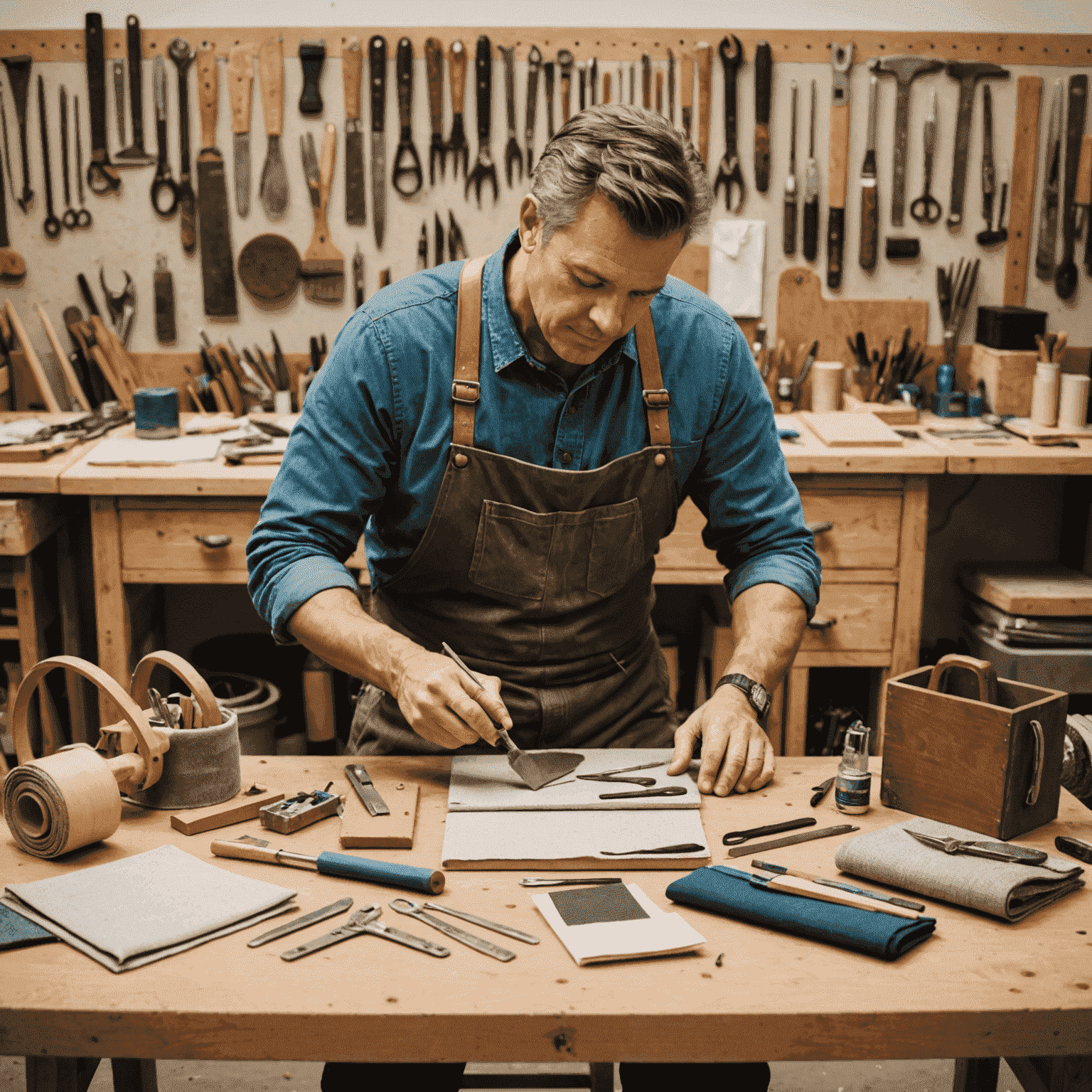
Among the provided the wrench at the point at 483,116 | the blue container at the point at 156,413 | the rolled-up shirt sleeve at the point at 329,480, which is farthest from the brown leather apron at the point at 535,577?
the wrench at the point at 483,116

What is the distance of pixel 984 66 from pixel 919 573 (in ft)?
5.48

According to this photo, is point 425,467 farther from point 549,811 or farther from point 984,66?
point 984,66

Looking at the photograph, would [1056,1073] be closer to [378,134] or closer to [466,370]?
[466,370]

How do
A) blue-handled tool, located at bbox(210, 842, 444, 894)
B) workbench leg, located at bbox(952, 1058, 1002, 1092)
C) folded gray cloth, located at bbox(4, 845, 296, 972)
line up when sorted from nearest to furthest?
1. folded gray cloth, located at bbox(4, 845, 296, 972)
2. blue-handled tool, located at bbox(210, 842, 444, 894)
3. workbench leg, located at bbox(952, 1058, 1002, 1092)

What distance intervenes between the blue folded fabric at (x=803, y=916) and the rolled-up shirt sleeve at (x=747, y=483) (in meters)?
0.70

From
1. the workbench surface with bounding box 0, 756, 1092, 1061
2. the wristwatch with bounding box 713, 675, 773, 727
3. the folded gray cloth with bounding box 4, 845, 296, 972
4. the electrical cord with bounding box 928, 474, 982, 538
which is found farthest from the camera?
the electrical cord with bounding box 928, 474, 982, 538

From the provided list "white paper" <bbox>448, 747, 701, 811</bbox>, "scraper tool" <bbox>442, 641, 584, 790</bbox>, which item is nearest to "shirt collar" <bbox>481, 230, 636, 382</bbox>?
"scraper tool" <bbox>442, 641, 584, 790</bbox>

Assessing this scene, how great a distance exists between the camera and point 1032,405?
358 centimetres

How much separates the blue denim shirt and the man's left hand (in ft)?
0.96

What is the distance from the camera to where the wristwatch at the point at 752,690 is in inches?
68.8

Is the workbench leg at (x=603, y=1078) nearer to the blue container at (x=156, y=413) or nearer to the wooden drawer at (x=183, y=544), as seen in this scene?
the wooden drawer at (x=183, y=544)

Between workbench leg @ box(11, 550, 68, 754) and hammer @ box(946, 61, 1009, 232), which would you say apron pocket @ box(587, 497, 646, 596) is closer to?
workbench leg @ box(11, 550, 68, 754)

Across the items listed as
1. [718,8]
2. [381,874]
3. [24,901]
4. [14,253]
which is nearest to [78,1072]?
[24,901]

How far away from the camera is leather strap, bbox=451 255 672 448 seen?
5.95ft
